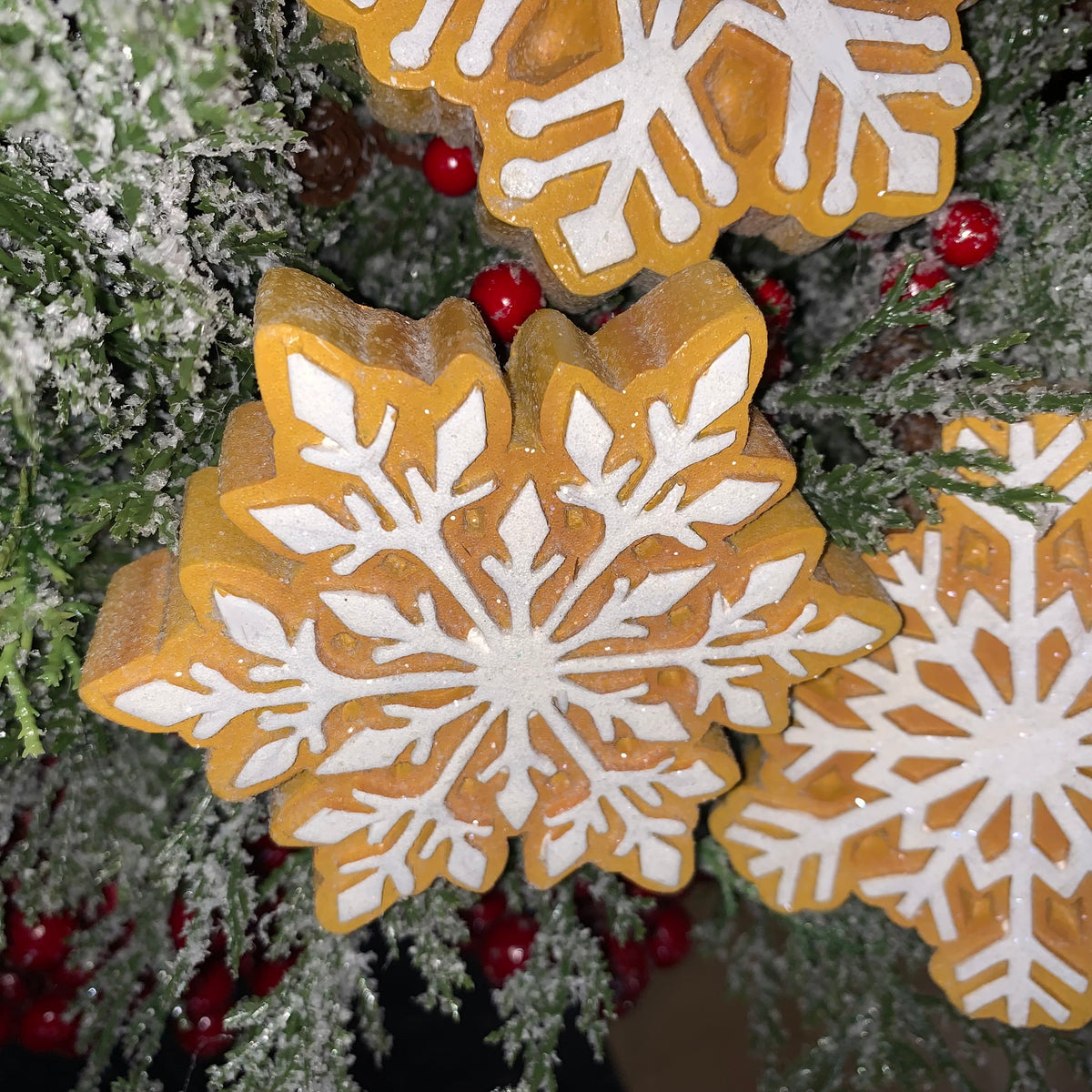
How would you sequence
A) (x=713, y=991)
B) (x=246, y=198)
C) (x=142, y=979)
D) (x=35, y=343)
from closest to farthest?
(x=35, y=343)
(x=246, y=198)
(x=142, y=979)
(x=713, y=991)

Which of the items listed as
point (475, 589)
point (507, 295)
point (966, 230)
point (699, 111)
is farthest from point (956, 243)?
point (475, 589)

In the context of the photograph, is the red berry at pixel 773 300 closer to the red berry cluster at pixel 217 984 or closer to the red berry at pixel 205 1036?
the red berry cluster at pixel 217 984

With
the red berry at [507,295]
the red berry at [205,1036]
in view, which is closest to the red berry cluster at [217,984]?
the red berry at [205,1036]

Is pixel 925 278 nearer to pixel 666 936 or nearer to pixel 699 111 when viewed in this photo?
pixel 699 111

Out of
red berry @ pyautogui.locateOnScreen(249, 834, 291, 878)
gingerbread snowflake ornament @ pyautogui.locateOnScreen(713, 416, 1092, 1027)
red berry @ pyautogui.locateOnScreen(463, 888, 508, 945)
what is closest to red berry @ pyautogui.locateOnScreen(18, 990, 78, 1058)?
red berry @ pyautogui.locateOnScreen(249, 834, 291, 878)

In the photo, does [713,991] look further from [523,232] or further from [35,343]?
[35,343]

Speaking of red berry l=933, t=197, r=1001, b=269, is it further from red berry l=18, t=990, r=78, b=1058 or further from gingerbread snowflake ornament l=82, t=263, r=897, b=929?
red berry l=18, t=990, r=78, b=1058

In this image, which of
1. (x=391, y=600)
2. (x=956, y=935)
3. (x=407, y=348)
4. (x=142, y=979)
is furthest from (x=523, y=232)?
(x=142, y=979)
